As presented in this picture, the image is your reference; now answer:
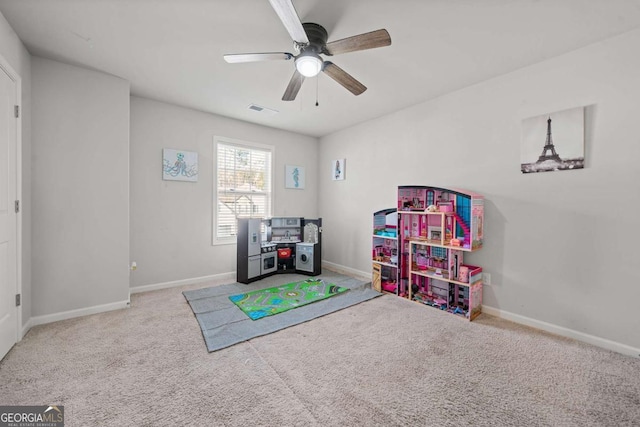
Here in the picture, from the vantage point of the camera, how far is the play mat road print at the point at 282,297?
114 inches

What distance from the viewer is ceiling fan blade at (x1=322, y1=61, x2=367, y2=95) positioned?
2109 millimetres

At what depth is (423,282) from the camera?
333cm

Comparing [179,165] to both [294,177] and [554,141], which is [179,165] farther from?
Result: [554,141]

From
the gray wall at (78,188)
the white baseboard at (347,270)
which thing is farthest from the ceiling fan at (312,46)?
the white baseboard at (347,270)

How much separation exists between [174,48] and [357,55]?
5.55 feet

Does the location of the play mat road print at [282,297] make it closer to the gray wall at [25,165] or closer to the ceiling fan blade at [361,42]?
the gray wall at [25,165]

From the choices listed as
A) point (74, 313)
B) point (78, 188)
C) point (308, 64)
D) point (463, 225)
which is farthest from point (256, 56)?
point (74, 313)

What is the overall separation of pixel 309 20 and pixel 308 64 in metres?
0.32

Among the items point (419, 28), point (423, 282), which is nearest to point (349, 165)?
point (423, 282)

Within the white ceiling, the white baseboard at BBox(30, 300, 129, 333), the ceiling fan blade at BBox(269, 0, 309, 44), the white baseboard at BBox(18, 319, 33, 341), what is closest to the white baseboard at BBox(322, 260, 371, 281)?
the white ceiling

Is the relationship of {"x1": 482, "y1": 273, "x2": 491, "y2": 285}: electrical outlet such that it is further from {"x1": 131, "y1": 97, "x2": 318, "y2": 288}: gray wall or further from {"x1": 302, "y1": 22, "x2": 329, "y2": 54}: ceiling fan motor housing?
{"x1": 131, "y1": 97, "x2": 318, "y2": 288}: gray wall

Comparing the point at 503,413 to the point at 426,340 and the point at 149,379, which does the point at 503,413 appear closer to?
the point at 426,340

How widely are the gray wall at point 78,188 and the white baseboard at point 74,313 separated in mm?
35

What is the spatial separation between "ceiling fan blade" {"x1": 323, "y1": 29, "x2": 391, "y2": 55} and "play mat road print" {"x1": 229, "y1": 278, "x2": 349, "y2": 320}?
256cm
